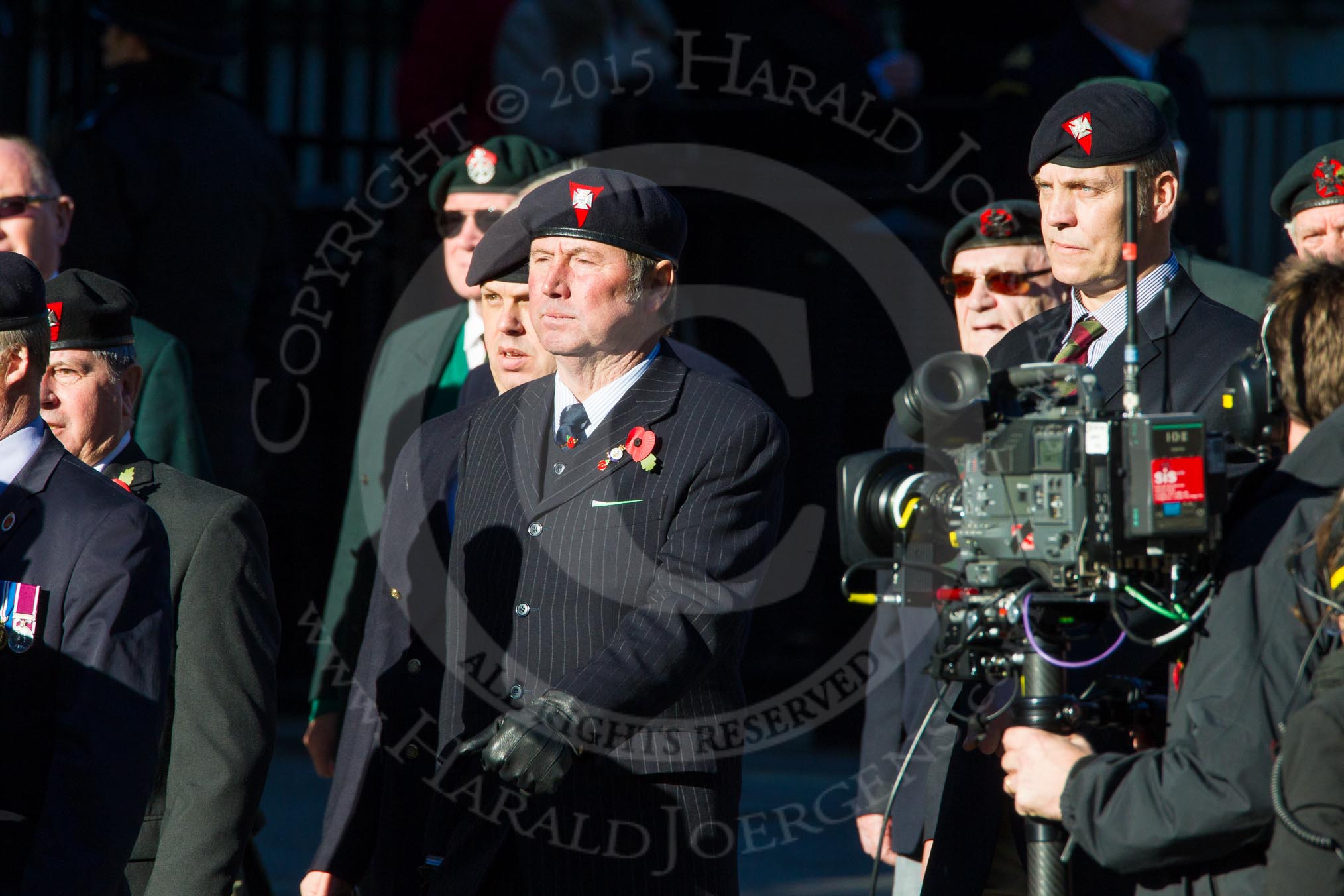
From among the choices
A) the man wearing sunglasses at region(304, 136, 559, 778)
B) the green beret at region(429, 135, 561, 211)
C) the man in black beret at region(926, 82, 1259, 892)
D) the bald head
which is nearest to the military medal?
the man wearing sunglasses at region(304, 136, 559, 778)

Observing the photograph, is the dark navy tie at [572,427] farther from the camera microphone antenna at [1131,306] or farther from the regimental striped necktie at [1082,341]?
the camera microphone antenna at [1131,306]

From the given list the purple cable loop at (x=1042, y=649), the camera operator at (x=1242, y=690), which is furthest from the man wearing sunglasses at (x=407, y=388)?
the camera operator at (x=1242, y=690)

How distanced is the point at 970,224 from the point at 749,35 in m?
3.14

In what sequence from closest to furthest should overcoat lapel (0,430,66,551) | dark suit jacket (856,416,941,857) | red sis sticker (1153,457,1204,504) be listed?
red sis sticker (1153,457,1204,504) < overcoat lapel (0,430,66,551) < dark suit jacket (856,416,941,857)

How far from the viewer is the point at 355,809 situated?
3777 millimetres

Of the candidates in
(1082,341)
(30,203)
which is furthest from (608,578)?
(30,203)

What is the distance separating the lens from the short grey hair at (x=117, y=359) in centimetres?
380

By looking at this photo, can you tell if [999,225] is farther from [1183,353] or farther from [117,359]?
[117,359]

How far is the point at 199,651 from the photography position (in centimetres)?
353

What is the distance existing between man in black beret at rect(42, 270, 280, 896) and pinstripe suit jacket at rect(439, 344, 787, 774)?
0.39 m

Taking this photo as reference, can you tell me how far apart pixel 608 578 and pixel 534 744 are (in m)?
0.45

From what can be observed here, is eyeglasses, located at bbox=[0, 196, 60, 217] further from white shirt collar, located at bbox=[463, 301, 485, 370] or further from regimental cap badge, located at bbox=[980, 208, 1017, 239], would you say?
regimental cap badge, located at bbox=[980, 208, 1017, 239]

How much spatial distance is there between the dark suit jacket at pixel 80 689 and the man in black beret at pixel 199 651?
0.43 m

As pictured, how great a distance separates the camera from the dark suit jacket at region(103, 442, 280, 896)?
346 cm
